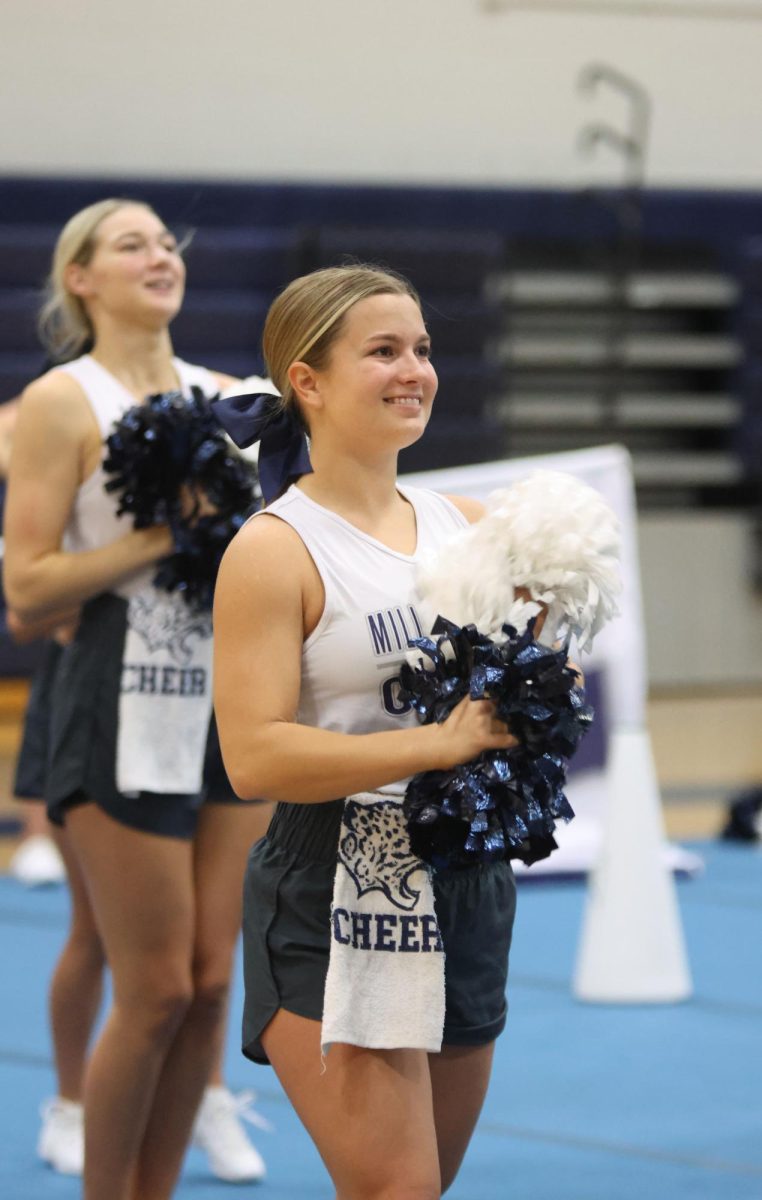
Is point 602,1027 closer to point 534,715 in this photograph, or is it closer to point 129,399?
point 129,399

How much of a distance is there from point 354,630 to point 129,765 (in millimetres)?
873

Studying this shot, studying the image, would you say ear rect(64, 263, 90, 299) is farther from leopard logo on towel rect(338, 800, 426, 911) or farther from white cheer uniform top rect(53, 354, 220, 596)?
leopard logo on towel rect(338, 800, 426, 911)

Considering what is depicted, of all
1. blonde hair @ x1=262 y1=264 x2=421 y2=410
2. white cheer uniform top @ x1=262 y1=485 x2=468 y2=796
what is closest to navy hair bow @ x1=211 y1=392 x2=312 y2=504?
blonde hair @ x1=262 y1=264 x2=421 y2=410

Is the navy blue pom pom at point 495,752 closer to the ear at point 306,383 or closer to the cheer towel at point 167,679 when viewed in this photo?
the ear at point 306,383

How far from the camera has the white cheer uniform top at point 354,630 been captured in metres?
1.97

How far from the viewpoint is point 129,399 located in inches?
114

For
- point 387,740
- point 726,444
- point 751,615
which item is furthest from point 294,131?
point 387,740

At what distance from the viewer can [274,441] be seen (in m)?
2.17

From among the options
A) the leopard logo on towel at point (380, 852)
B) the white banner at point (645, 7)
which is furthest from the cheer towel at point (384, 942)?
the white banner at point (645, 7)

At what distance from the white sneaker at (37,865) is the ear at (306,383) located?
3.98m

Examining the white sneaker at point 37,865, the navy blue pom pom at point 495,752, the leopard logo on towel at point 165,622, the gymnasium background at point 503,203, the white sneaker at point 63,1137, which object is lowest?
the white sneaker at point 63,1137

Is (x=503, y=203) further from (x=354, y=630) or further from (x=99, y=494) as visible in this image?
(x=354, y=630)

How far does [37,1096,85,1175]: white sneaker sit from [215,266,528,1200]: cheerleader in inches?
54.1

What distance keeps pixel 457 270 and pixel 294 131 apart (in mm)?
1231
